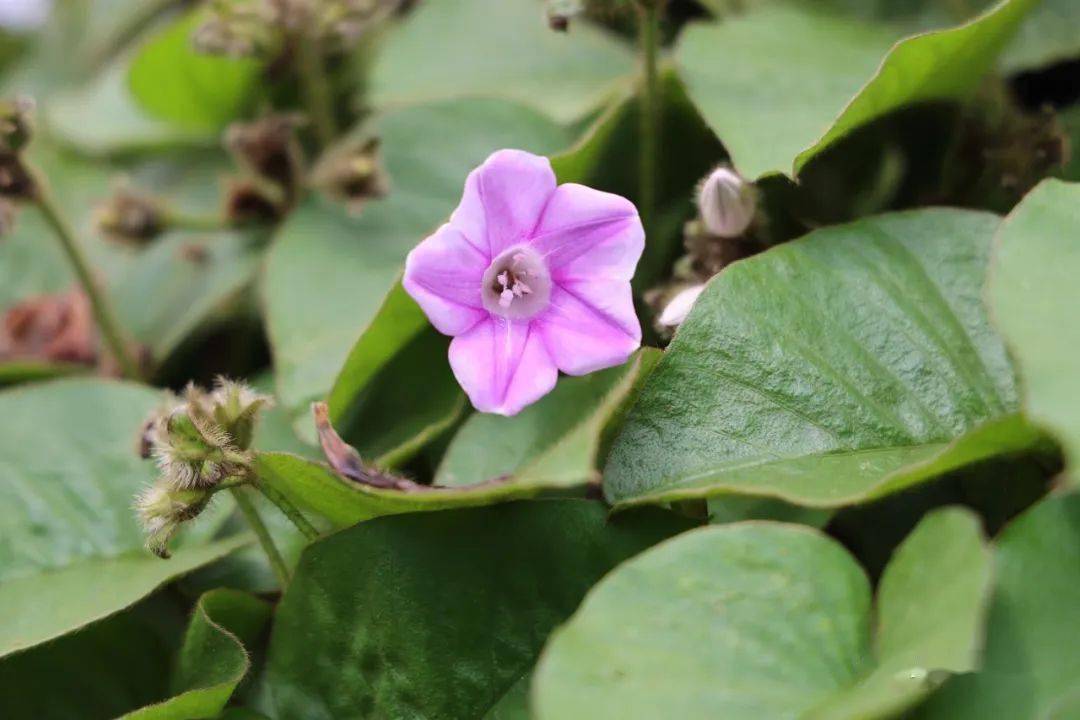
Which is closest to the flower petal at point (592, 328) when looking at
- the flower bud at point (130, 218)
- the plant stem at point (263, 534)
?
the plant stem at point (263, 534)

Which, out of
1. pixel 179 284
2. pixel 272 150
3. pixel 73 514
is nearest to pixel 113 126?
pixel 179 284

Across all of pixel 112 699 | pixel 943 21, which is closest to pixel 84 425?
pixel 112 699

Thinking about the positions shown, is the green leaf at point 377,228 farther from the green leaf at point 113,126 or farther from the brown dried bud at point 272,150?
the green leaf at point 113,126

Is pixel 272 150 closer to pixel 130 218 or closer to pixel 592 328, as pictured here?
pixel 130 218

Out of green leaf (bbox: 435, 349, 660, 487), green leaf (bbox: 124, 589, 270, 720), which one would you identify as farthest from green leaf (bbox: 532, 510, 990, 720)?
green leaf (bbox: 124, 589, 270, 720)

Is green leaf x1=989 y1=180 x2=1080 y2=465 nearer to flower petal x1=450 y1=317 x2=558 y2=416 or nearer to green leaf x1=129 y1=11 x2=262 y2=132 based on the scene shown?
flower petal x1=450 y1=317 x2=558 y2=416
